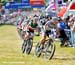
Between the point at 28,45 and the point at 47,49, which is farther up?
the point at 47,49

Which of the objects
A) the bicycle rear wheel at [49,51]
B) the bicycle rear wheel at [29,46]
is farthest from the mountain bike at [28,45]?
the bicycle rear wheel at [49,51]

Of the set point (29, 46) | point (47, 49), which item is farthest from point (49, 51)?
point (29, 46)

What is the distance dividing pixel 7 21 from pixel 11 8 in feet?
6.84

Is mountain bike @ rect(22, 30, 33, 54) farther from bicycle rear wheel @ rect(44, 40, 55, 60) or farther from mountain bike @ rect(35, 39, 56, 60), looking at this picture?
bicycle rear wheel @ rect(44, 40, 55, 60)

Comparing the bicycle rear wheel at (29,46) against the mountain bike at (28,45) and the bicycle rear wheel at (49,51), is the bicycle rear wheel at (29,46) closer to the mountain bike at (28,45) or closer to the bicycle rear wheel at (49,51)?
the mountain bike at (28,45)

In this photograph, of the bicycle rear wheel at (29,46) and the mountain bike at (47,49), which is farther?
the bicycle rear wheel at (29,46)

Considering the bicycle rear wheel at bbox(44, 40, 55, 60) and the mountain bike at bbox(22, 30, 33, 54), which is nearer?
the bicycle rear wheel at bbox(44, 40, 55, 60)

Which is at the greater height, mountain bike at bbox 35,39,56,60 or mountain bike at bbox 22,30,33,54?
mountain bike at bbox 35,39,56,60

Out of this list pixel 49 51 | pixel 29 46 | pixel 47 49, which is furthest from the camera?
pixel 29 46

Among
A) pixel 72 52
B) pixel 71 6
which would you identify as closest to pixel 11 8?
pixel 71 6

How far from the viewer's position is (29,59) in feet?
50.4

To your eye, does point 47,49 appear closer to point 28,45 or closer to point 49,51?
point 49,51

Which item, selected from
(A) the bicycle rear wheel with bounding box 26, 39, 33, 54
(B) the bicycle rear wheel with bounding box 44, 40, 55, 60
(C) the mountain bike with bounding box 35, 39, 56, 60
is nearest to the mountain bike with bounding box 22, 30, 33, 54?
(A) the bicycle rear wheel with bounding box 26, 39, 33, 54

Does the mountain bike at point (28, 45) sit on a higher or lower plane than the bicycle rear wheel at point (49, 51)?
lower
